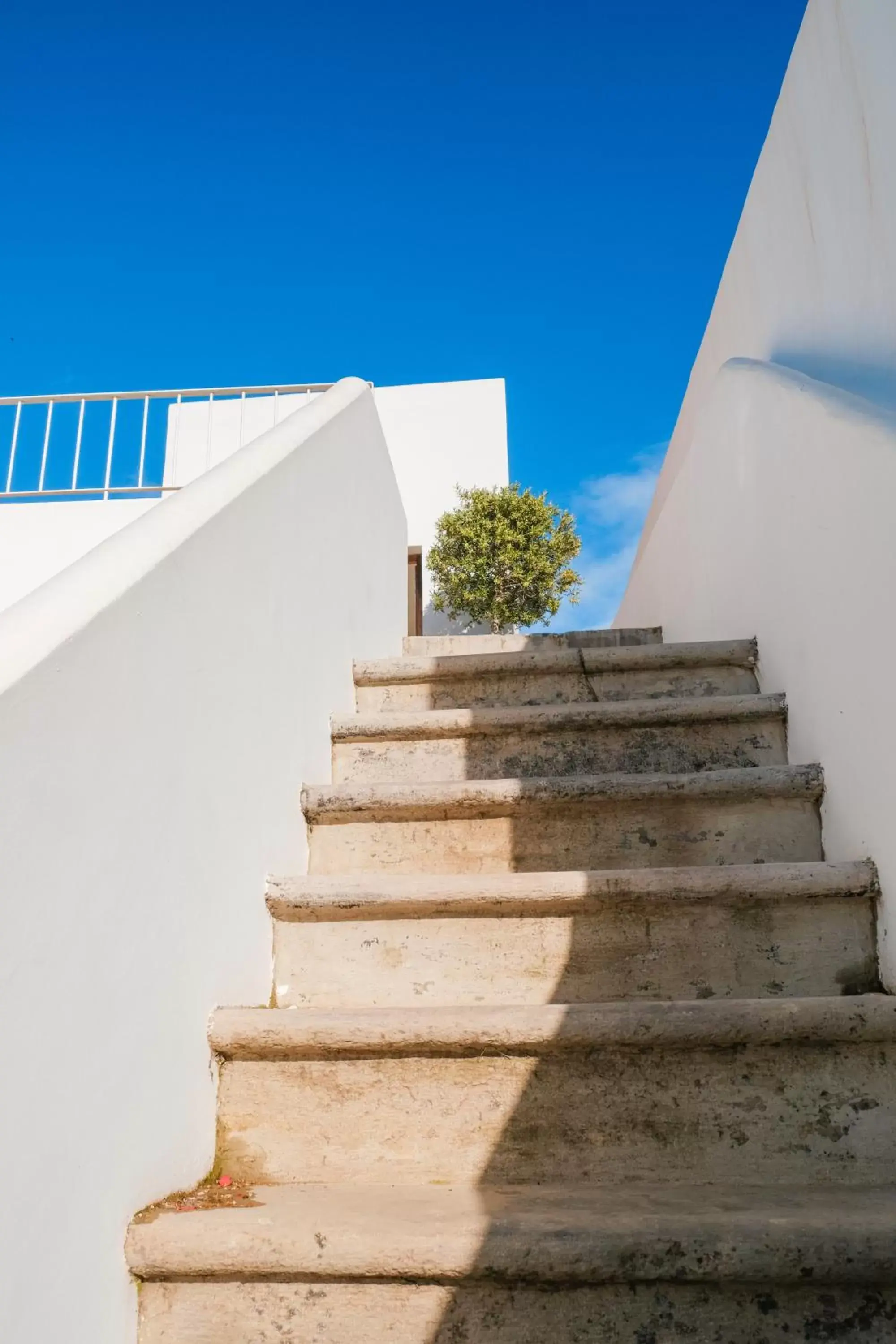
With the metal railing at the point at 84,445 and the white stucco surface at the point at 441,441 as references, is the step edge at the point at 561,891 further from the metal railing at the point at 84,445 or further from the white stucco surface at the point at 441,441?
the white stucco surface at the point at 441,441

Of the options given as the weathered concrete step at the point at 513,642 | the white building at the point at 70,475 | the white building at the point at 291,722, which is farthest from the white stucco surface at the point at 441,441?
the white building at the point at 291,722

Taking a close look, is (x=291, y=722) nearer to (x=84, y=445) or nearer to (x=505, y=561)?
(x=84, y=445)

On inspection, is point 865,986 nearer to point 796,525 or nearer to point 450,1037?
point 450,1037

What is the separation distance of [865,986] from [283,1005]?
3.04ft

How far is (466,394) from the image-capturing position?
29.4ft

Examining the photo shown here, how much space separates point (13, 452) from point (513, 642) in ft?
8.94

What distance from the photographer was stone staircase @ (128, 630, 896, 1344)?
3.01 ft

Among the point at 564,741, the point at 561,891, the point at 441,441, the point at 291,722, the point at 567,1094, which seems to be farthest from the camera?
the point at 441,441

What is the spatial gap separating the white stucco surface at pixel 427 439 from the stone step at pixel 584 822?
263 inches

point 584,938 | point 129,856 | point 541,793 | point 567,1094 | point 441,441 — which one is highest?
point 441,441

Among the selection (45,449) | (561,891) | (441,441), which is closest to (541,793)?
(561,891)

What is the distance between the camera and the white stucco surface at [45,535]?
368 cm

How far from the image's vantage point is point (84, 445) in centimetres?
427

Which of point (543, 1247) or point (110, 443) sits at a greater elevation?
point (110, 443)
